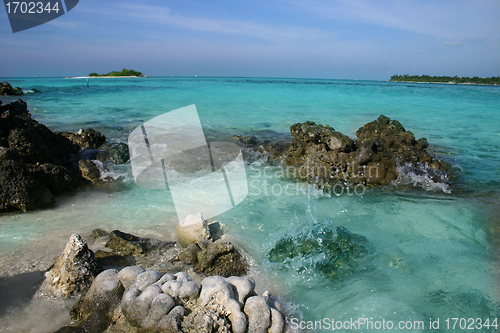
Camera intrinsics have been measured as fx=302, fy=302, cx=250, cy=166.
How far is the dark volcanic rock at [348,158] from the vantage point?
6.29m

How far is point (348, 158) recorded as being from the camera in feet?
21.5

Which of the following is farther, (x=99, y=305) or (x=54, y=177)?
(x=54, y=177)

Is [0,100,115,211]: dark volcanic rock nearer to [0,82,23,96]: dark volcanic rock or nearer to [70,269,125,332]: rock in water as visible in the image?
[70,269,125,332]: rock in water

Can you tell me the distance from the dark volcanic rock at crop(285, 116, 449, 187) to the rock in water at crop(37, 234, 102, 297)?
4.43 metres

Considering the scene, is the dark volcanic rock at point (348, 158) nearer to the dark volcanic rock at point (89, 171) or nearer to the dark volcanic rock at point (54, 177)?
the dark volcanic rock at point (89, 171)

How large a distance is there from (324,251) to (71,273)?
2841mm

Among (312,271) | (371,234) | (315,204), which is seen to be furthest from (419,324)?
(315,204)

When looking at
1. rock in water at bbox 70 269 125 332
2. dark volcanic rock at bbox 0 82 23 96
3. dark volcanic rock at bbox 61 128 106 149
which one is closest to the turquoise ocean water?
rock in water at bbox 70 269 125 332

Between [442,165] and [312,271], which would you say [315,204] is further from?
[442,165]

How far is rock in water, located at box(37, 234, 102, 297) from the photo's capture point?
9.62 ft

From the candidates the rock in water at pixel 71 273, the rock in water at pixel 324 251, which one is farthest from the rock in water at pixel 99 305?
the rock in water at pixel 324 251

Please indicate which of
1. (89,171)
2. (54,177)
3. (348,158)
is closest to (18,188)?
(54,177)

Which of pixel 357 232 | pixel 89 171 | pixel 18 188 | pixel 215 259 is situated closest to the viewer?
pixel 215 259

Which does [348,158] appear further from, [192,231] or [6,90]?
[6,90]
